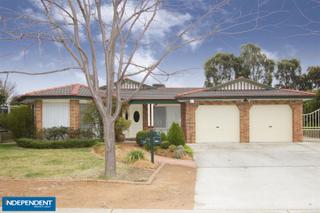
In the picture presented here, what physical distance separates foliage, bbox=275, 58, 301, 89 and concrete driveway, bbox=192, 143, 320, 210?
27.6 m

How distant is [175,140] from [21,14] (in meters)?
9.39

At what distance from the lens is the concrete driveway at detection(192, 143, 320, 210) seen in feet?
23.2

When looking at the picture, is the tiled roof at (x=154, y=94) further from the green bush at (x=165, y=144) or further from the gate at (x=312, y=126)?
the gate at (x=312, y=126)

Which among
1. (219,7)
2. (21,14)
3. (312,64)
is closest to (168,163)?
(219,7)

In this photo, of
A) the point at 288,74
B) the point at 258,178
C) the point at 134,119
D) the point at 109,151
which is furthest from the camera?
the point at 288,74

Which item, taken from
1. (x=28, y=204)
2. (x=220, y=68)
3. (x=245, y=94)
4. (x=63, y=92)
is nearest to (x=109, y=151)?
(x=28, y=204)

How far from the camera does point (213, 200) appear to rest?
286 inches

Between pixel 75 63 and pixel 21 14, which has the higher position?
pixel 21 14

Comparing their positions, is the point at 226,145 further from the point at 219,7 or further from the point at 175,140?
the point at 219,7

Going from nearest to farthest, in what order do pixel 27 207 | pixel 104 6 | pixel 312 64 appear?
pixel 27 207 < pixel 104 6 < pixel 312 64

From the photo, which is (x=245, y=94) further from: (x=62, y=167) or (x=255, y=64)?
(x=255, y=64)

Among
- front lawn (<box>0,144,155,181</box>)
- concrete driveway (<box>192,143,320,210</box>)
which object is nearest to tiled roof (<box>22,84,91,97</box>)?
front lawn (<box>0,144,155,181</box>)

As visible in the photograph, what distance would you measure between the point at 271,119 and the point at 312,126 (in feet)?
13.5

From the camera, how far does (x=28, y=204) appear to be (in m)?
6.82
